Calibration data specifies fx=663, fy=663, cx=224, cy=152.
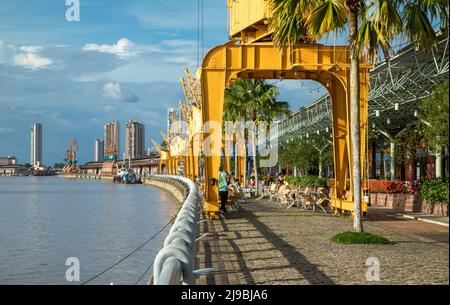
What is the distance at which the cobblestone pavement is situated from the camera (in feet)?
34.9

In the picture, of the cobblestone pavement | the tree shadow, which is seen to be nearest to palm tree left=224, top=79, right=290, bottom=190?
the cobblestone pavement

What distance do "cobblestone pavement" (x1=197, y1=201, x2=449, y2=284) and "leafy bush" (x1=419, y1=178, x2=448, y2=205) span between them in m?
2.15

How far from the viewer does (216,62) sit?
23.3m

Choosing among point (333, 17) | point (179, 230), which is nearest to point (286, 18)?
point (333, 17)

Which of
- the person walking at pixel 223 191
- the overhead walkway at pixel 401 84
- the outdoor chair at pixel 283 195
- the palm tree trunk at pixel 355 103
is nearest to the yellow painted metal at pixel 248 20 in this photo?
the overhead walkway at pixel 401 84

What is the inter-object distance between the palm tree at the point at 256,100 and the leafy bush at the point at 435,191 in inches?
807

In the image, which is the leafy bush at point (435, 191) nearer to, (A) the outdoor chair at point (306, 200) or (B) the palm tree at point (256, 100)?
(A) the outdoor chair at point (306, 200)

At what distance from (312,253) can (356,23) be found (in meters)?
6.07

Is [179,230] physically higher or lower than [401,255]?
higher

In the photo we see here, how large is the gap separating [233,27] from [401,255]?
15948 mm

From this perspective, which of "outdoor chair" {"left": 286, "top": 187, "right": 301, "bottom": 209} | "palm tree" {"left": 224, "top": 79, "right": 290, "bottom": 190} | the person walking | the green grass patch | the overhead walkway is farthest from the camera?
"palm tree" {"left": 224, "top": 79, "right": 290, "bottom": 190}

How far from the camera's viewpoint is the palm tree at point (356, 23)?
14219 millimetres

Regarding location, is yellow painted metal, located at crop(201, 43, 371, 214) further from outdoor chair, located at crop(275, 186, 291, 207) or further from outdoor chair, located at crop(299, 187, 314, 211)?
outdoor chair, located at crop(275, 186, 291, 207)
